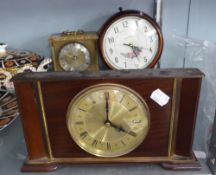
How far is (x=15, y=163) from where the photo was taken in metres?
0.63

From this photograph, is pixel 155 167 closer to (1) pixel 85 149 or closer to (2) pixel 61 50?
(1) pixel 85 149

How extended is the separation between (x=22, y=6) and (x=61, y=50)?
25cm

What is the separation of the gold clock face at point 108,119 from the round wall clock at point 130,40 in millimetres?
249

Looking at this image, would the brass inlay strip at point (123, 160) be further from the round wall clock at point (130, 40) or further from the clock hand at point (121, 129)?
the round wall clock at point (130, 40)

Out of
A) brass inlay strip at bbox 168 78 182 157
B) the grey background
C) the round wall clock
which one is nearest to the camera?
brass inlay strip at bbox 168 78 182 157

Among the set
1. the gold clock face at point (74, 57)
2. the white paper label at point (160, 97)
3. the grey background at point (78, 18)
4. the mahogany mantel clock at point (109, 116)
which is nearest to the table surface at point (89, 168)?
the mahogany mantel clock at point (109, 116)

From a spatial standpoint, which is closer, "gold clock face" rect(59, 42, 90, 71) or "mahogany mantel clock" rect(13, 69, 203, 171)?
"mahogany mantel clock" rect(13, 69, 203, 171)

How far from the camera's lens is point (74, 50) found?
0.78m

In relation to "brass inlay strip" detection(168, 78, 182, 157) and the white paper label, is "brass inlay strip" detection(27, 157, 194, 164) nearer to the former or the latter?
"brass inlay strip" detection(168, 78, 182, 157)

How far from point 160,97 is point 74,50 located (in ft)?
1.20

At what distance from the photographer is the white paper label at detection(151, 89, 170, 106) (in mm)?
542

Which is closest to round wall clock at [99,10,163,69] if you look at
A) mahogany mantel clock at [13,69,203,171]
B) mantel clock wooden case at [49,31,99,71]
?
mantel clock wooden case at [49,31,99,71]

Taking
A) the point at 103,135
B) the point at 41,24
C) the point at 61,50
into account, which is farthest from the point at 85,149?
the point at 41,24

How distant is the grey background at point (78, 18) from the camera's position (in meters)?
0.86
